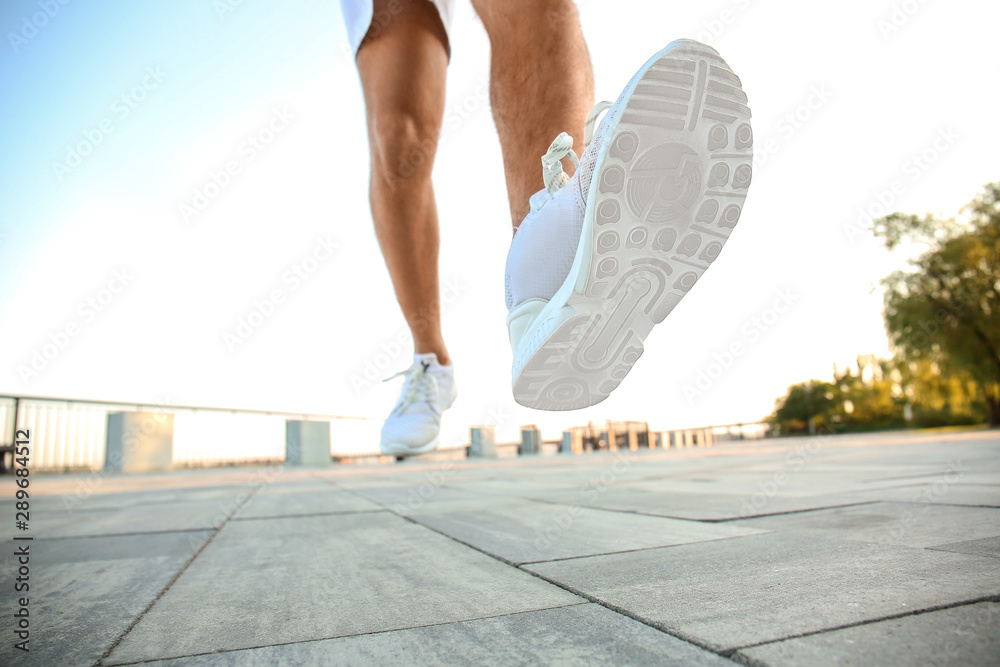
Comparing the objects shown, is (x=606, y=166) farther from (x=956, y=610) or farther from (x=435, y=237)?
(x=435, y=237)

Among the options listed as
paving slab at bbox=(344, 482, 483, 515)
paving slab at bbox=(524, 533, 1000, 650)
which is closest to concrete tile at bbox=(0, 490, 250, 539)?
paving slab at bbox=(344, 482, 483, 515)

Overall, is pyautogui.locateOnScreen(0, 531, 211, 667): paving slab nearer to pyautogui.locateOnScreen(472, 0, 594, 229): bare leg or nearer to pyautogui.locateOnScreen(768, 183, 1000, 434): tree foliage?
pyautogui.locateOnScreen(472, 0, 594, 229): bare leg

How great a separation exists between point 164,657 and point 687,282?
3.00ft

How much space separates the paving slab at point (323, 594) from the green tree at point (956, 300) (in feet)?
67.1

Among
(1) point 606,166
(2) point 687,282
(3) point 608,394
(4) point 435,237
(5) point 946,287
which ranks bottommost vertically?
(3) point 608,394

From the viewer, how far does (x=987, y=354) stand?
55.0ft

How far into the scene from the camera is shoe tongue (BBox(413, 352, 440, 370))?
6.01 feet

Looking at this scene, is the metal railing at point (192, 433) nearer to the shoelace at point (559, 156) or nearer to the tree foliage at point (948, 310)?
the shoelace at point (559, 156)

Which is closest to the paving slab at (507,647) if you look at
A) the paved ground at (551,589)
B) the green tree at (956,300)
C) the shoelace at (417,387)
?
the paved ground at (551,589)

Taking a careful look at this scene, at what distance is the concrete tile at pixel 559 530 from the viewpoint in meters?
0.83

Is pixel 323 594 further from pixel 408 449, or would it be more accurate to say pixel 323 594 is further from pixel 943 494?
pixel 943 494

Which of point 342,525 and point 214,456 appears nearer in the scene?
point 342,525

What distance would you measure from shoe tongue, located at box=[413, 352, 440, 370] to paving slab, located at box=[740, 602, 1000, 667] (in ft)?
4.92

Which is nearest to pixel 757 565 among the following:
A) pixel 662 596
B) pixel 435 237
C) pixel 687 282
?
pixel 662 596
